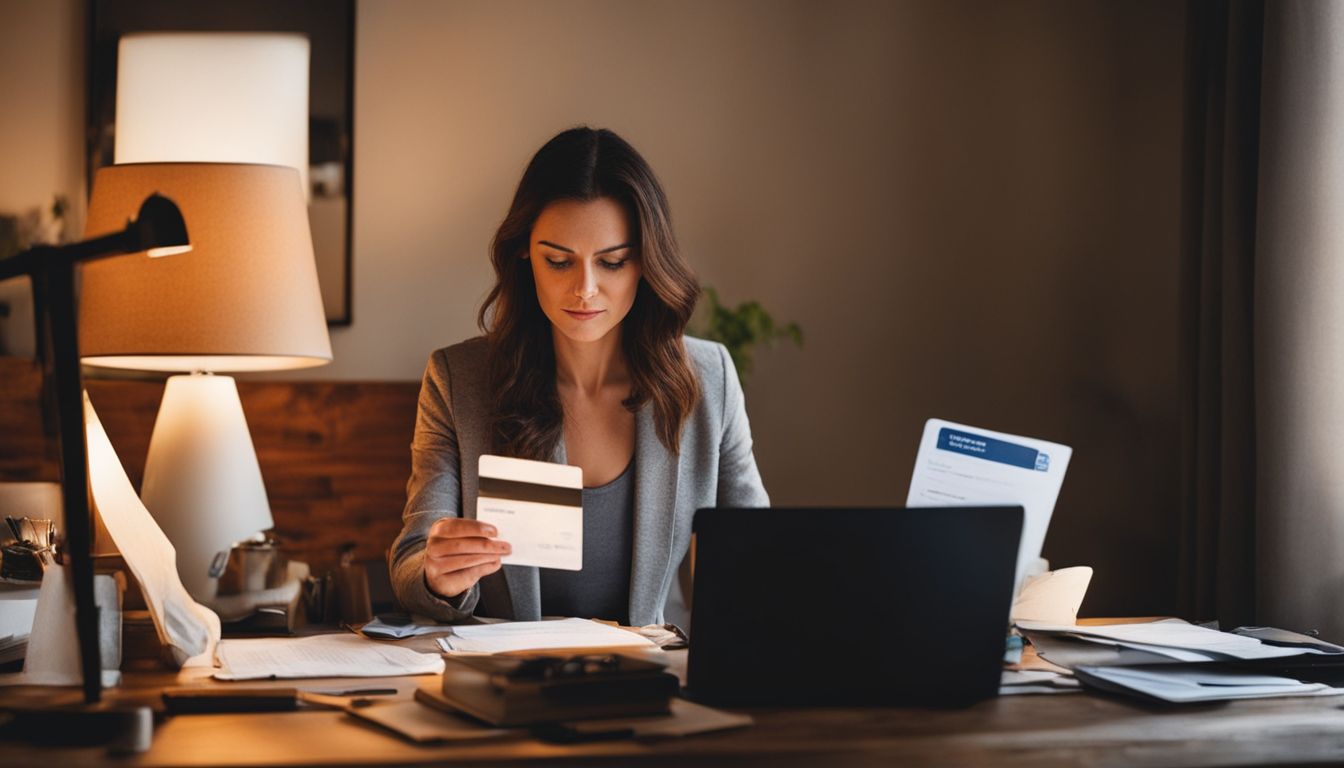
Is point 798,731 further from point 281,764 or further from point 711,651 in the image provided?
point 281,764

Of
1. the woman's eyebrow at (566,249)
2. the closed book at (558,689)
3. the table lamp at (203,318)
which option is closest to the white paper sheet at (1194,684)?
the closed book at (558,689)

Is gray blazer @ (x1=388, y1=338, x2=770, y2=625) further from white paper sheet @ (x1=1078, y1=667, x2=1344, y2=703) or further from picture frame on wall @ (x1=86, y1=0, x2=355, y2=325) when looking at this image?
picture frame on wall @ (x1=86, y1=0, x2=355, y2=325)

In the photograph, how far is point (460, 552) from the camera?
1.56 meters

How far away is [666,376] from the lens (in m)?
2.11

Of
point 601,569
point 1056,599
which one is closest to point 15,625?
point 601,569

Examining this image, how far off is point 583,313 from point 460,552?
52cm

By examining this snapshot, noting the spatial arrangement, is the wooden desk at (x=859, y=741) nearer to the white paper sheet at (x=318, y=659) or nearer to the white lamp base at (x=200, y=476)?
the white paper sheet at (x=318, y=659)

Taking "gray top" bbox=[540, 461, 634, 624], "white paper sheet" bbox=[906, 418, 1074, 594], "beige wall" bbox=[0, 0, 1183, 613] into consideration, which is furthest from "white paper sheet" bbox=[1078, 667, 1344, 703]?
"beige wall" bbox=[0, 0, 1183, 613]

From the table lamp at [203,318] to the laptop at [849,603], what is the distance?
57.5 inches

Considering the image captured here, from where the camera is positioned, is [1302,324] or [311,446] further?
[311,446]

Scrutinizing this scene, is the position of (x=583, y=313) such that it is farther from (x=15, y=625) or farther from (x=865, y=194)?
(x=865, y=194)

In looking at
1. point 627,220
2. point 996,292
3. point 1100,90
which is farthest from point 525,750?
point 1100,90

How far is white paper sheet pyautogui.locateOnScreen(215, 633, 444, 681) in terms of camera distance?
1347mm

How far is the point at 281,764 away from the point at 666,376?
120 centimetres
